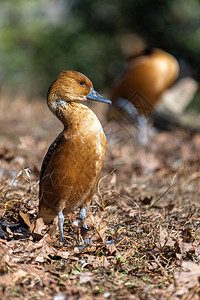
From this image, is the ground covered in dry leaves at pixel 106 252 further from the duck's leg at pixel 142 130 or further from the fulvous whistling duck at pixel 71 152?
the duck's leg at pixel 142 130

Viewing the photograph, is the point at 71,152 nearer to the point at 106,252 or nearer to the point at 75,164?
the point at 75,164

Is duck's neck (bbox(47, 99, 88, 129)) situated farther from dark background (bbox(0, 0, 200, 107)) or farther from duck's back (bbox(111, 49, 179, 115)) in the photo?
dark background (bbox(0, 0, 200, 107))

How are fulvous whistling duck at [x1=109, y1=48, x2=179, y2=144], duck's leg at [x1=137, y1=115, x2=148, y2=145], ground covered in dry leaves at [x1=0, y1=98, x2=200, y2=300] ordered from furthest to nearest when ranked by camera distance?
fulvous whistling duck at [x1=109, y1=48, x2=179, y2=144]
duck's leg at [x1=137, y1=115, x2=148, y2=145]
ground covered in dry leaves at [x1=0, y1=98, x2=200, y2=300]

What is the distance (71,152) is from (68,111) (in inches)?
10.7

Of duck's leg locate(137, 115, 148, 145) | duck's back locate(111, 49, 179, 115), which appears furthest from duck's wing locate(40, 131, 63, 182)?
duck's back locate(111, 49, 179, 115)

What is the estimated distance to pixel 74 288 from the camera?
2.02 metres

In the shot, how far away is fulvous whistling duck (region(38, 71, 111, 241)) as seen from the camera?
2.45 metres

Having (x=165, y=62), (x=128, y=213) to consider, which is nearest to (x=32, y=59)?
(x=165, y=62)

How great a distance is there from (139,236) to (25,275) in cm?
89

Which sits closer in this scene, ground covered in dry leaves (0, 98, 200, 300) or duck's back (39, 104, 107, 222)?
ground covered in dry leaves (0, 98, 200, 300)

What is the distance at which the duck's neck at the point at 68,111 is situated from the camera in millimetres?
2486

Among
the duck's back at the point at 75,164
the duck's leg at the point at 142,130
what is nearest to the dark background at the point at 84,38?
the duck's leg at the point at 142,130

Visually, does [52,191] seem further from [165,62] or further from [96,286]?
[165,62]

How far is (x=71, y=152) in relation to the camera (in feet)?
8.01
